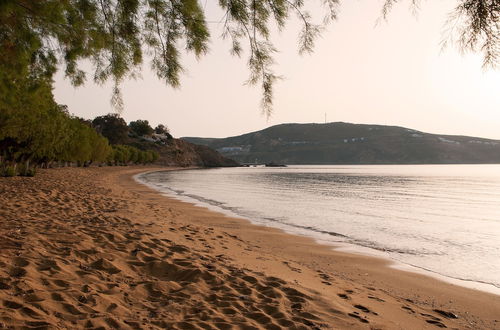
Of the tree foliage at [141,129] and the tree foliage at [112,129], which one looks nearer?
the tree foliage at [112,129]

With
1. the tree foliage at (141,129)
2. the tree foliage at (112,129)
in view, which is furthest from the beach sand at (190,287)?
the tree foliage at (141,129)

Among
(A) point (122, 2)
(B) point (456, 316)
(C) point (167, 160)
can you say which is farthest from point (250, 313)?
(C) point (167, 160)

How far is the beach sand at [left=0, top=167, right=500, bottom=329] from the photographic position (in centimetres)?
468

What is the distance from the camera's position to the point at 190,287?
5.92 metres

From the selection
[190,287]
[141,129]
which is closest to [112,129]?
[141,129]

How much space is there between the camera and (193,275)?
21.5 ft

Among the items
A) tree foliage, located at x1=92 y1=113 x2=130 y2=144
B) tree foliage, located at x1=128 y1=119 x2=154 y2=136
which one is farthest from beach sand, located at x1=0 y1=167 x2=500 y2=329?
tree foliage, located at x1=128 y1=119 x2=154 y2=136

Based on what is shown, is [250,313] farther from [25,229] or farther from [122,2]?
[25,229]

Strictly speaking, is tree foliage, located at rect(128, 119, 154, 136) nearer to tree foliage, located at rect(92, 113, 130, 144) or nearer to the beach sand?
tree foliage, located at rect(92, 113, 130, 144)

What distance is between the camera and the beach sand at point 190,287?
4684 mm

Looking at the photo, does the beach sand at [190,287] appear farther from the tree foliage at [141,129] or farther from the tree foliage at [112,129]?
the tree foliage at [141,129]

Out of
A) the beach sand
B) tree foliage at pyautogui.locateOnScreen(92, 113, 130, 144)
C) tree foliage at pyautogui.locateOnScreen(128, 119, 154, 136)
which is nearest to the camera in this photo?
the beach sand

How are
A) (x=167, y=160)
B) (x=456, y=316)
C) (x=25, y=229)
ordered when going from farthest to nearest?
(x=167, y=160) → (x=25, y=229) → (x=456, y=316)

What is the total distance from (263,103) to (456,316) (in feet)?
17.0
